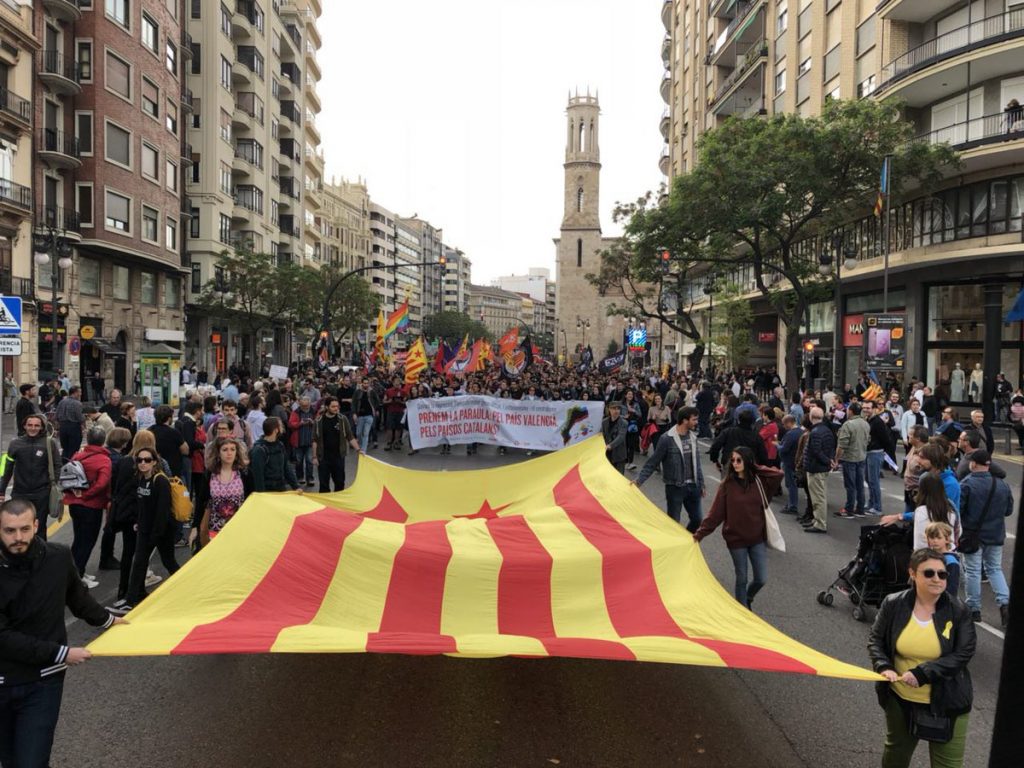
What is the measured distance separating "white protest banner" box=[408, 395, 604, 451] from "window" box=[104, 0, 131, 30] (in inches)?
1050

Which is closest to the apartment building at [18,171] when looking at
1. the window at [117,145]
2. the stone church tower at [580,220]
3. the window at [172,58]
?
the window at [117,145]

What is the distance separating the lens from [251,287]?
43.8 m

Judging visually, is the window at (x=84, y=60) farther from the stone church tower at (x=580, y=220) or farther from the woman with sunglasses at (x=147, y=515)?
the stone church tower at (x=580, y=220)

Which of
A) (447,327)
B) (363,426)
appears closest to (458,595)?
(363,426)

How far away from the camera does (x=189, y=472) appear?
34.1 ft

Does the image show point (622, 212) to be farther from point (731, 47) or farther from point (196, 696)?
point (196, 696)

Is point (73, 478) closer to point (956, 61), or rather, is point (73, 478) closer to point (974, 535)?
point (974, 535)

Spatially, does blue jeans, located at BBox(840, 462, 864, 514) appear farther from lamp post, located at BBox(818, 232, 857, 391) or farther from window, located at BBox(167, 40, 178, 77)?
window, located at BBox(167, 40, 178, 77)

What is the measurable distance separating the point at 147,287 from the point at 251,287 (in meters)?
6.13

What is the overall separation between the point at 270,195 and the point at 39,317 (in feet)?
90.6

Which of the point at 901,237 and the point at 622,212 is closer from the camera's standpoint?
the point at 901,237

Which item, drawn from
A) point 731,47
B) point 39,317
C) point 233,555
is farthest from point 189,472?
point 731,47

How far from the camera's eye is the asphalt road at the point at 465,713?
471cm

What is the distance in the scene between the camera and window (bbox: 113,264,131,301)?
36.0 metres
